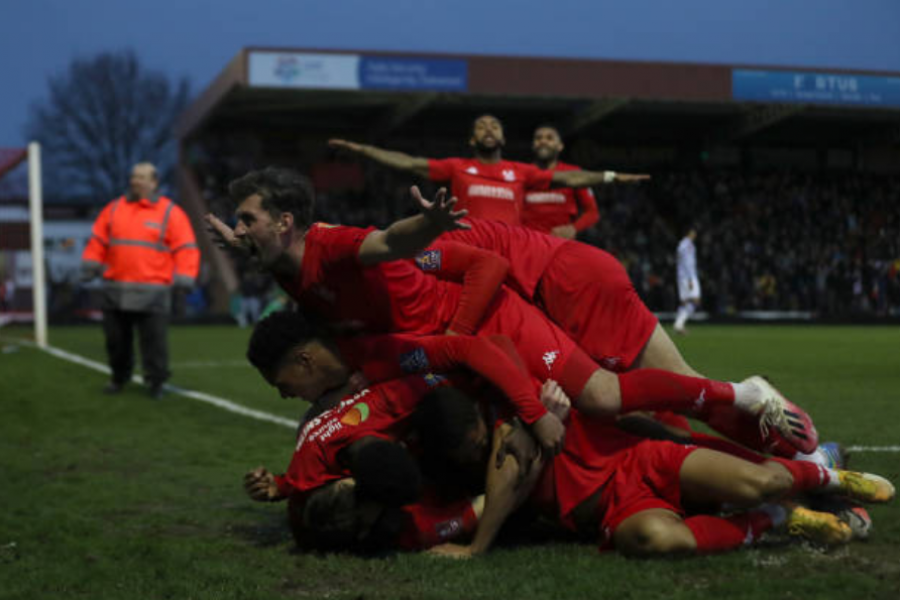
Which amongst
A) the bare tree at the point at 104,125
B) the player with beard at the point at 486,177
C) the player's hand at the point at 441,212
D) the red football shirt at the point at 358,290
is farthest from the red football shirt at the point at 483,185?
the bare tree at the point at 104,125

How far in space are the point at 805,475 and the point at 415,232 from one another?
1707mm

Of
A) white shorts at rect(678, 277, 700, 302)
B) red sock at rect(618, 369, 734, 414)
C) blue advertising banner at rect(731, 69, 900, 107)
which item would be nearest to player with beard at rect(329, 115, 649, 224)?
red sock at rect(618, 369, 734, 414)

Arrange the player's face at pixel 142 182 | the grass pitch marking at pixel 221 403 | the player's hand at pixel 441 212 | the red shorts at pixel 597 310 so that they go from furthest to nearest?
the player's face at pixel 142 182 → the grass pitch marking at pixel 221 403 → the red shorts at pixel 597 310 → the player's hand at pixel 441 212

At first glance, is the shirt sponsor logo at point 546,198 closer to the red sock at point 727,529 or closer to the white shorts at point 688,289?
the red sock at point 727,529

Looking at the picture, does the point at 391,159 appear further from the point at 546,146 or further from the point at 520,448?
the point at 520,448

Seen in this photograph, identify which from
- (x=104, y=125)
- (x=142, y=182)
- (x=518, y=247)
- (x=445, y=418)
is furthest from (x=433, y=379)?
(x=104, y=125)

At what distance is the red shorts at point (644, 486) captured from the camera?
416 cm

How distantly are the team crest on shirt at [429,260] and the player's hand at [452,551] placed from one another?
111 cm

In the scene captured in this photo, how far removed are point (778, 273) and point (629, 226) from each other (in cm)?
524

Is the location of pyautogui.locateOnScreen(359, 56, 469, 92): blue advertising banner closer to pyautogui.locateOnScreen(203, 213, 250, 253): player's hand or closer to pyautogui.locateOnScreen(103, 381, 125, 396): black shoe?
pyautogui.locateOnScreen(103, 381, 125, 396): black shoe

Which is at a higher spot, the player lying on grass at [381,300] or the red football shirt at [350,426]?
the player lying on grass at [381,300]

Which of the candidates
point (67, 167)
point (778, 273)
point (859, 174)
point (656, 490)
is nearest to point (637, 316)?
point (656, 490)

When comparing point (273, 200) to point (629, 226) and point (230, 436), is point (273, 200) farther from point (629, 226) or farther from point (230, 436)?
point (629, 226)

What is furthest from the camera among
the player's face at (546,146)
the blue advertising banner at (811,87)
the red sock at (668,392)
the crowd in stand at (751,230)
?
the blue advertising banner at (811,87)
